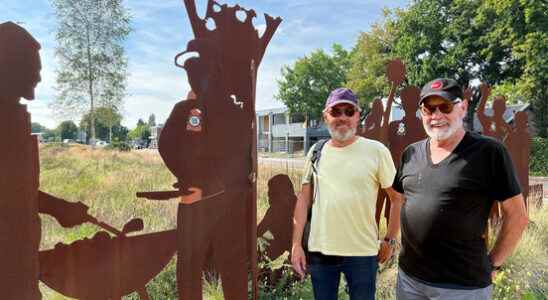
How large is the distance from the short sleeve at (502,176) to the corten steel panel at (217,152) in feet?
4.39

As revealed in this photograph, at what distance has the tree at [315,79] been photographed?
28656 mm

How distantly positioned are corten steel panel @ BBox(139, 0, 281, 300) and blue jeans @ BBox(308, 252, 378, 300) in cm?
54

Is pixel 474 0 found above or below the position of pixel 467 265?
above

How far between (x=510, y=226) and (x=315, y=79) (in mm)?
27630

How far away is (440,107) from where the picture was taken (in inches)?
73.7

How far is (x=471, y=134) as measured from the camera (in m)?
1.82

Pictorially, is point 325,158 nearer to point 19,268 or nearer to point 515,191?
point 515,191

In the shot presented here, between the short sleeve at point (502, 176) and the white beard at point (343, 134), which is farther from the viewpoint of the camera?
the white beard at point (343, 134)

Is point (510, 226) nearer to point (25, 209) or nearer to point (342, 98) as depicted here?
point (342, 98)

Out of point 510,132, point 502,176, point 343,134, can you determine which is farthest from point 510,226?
point 510,132

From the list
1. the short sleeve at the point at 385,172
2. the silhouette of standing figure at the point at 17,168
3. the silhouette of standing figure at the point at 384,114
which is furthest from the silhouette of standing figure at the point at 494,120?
the silhouette of standing figure at the point at 17,168

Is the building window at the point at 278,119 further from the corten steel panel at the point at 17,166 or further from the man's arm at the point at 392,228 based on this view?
the corten steel panel at the point at 17,166

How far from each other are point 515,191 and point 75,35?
18.3 meters

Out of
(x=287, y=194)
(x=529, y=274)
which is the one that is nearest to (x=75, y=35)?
(x=287, y=194)
